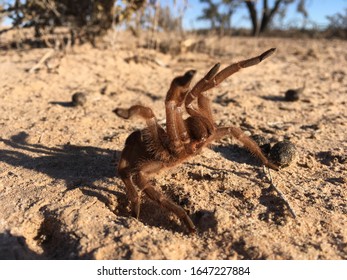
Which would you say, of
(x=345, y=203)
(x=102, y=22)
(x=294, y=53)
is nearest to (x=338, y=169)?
(x=345, y=203)

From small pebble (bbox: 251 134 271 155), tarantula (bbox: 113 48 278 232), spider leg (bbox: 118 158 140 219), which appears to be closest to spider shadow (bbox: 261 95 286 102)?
small pebble (bbox: 251 134 271 155)

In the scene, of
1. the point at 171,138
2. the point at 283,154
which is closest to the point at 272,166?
the point at 283,154

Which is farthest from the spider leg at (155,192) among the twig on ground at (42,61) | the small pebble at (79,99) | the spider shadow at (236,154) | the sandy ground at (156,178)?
the twig on ground at (42,61)

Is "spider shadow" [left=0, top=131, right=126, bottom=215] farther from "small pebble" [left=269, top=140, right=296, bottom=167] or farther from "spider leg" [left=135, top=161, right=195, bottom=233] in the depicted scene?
"small pebble" [left=269, top=140, right=296, bottom=167]

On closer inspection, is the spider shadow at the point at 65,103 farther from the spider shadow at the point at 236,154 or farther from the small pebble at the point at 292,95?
the small pebble at the point at 292,95

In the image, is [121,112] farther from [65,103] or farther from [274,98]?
[274,98]

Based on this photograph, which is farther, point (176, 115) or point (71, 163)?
point (71, 163)

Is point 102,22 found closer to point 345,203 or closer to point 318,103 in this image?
point 318,103
